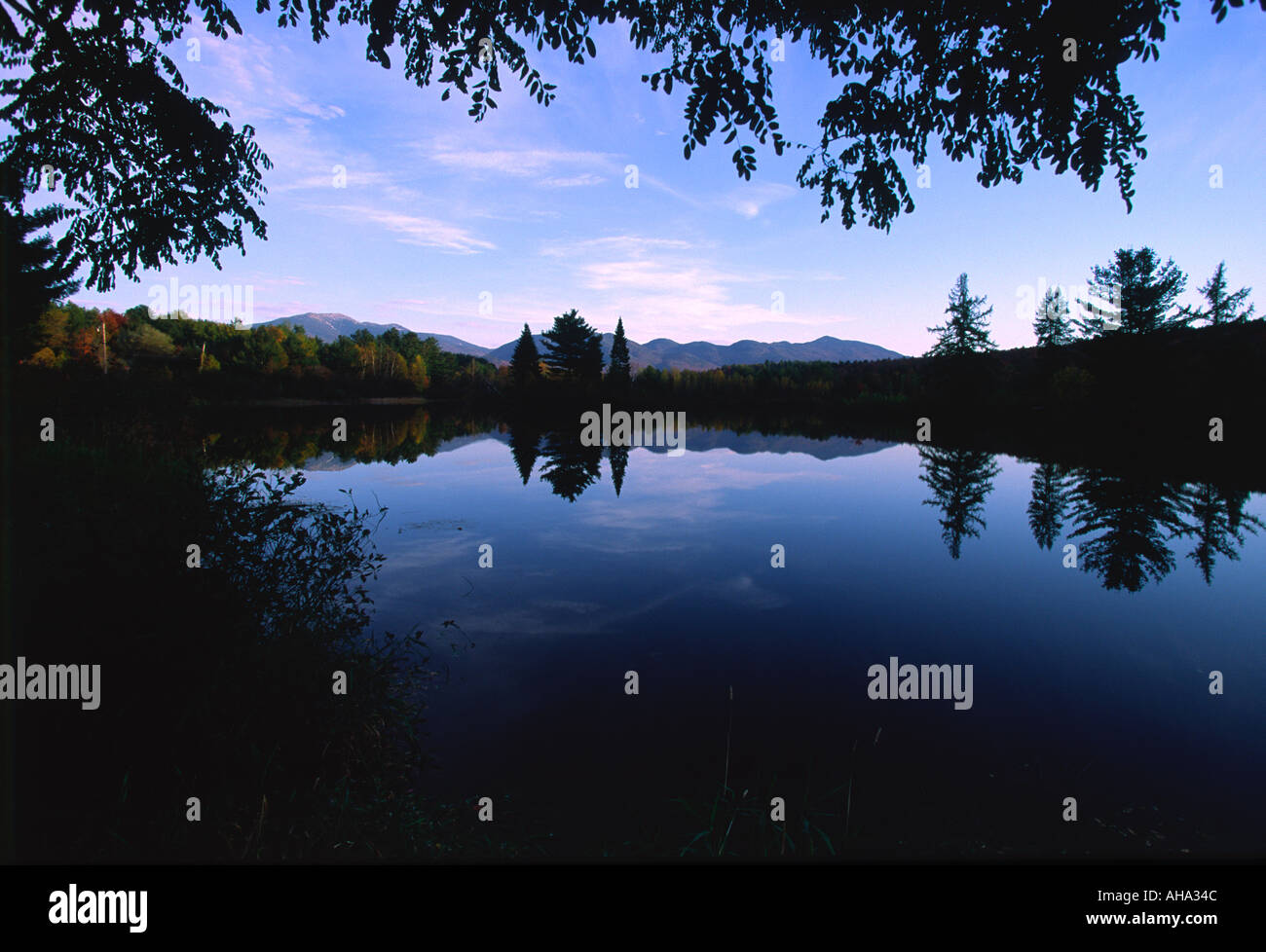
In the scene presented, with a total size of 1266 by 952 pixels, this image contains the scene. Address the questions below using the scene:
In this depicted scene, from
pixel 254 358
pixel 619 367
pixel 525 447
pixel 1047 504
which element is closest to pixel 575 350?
pixel 619 367

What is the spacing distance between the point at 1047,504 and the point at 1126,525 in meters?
3.27

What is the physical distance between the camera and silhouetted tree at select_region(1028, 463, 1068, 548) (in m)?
16.4

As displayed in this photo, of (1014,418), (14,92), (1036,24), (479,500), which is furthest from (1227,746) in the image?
(1014,418)

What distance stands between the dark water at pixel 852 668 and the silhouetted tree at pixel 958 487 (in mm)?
341

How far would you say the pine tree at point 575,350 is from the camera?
76500 millimetres

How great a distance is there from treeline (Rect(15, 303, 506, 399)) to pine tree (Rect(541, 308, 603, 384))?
114ft

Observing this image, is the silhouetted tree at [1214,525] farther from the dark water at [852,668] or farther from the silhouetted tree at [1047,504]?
the silhouetted tree at [1047,504]

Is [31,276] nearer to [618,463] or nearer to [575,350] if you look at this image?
[618,463]

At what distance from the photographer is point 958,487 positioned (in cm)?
2414

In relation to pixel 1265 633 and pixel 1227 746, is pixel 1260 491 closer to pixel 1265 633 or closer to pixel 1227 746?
pixel 1265 633

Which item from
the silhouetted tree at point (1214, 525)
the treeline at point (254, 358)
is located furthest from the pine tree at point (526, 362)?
the silhouetted tree at point (1214, 525)

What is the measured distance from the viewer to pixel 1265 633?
374 inches

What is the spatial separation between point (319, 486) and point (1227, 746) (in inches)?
996

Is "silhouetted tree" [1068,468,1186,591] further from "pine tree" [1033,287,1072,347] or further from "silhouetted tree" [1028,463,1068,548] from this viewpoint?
"pine tree" [1033,287,1072,347]
